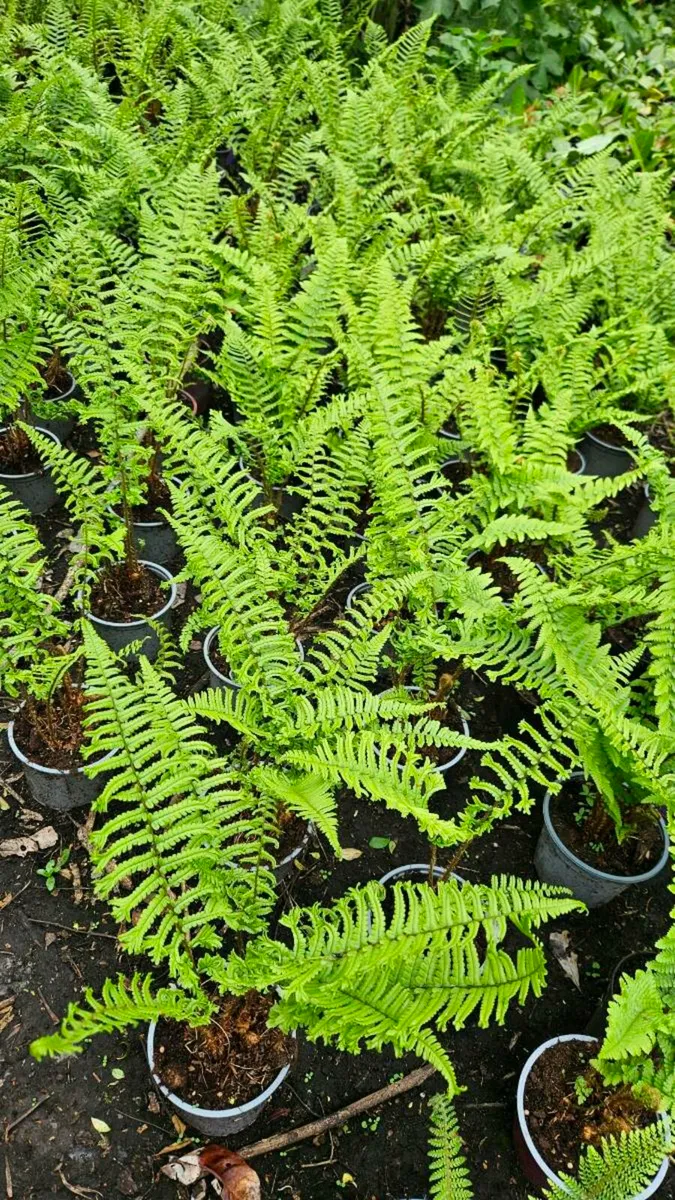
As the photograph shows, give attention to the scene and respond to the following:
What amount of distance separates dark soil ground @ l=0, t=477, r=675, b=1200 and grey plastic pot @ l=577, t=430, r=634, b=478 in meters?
2.66

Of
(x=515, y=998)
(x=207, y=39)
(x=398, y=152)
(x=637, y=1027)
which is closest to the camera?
(x=637, y=1027)

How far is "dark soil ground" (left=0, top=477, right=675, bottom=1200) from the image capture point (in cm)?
257

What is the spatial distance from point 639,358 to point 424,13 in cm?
481

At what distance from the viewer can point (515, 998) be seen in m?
3.04

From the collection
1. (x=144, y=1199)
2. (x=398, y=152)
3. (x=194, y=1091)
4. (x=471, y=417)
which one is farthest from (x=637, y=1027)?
(x=398, y=152)

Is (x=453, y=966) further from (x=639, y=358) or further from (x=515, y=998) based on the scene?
(x=639, y=358)

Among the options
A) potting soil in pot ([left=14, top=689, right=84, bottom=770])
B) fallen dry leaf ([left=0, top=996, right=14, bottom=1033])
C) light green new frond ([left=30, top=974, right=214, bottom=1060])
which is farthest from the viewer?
potting soil in pot ([left=14, top=689, right=84, bottom=770])

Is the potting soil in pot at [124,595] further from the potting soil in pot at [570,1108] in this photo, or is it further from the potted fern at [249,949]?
the potting soil in pot at [570,1108]

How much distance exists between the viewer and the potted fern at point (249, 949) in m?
2.08

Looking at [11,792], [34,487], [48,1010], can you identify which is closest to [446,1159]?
[48,1010]

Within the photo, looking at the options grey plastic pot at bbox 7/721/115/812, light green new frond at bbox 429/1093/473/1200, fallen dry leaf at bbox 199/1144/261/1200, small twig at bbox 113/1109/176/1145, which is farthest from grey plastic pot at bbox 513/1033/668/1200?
grey plastic pot at bbox 7/721/115/812

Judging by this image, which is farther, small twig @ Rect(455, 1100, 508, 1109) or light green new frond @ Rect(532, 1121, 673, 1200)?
small twig @ Rect(455, 1100, 508, 1109)

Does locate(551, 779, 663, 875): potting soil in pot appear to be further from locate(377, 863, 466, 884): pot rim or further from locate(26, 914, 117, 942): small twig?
locate(26, 914, 117, 942): small twig

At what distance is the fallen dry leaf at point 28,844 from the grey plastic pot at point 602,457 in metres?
3.64
